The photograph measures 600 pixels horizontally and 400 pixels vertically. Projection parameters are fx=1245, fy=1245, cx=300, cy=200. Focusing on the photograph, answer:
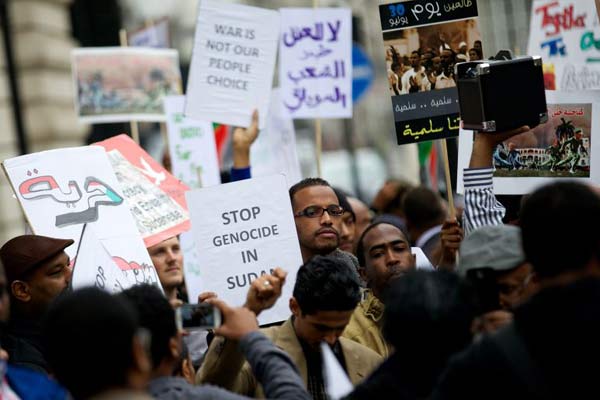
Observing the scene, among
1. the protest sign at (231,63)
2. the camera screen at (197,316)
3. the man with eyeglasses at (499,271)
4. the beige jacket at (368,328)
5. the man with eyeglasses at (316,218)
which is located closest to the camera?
the camera screen at (197,316)

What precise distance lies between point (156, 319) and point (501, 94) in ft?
7.29

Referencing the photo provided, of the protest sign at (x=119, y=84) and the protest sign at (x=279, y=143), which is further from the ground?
the protest sign at (x=119, y=84)

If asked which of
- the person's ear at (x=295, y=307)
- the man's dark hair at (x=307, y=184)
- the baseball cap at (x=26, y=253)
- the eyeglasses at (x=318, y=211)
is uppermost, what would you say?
the man's dark hair at (x=307, y=184)

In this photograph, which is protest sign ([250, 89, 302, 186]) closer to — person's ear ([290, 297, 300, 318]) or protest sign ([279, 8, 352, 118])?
protest sign ([279, 8, 352, 118])

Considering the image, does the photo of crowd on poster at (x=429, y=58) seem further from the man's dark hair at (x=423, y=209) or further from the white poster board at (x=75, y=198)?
the man's dark hair at (x=423, y=209)

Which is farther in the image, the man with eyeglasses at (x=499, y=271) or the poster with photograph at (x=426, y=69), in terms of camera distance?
the poster with photograph at (x=426, y=69)

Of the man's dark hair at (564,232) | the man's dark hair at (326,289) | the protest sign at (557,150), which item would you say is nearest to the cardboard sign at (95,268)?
the man's dark hair at (326,289)

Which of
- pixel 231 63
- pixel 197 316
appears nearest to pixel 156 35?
pixel 231 63

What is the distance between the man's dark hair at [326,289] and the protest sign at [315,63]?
14.3 feet

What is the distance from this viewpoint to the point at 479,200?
512cm

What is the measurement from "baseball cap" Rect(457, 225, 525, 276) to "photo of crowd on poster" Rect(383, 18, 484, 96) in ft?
7.31

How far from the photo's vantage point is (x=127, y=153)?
674 cm

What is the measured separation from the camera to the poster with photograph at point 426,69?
6.24 meters

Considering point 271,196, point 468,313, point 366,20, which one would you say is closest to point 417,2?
point 271,196
